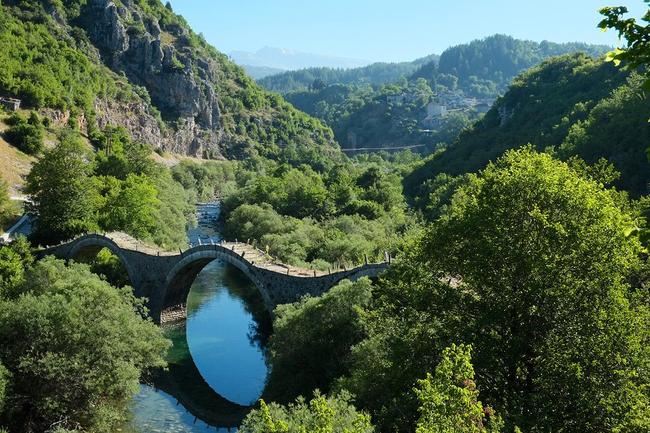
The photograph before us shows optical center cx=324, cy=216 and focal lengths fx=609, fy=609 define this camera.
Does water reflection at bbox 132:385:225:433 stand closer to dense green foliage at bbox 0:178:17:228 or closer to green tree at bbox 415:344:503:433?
green tree at bbox 415:344:503:433

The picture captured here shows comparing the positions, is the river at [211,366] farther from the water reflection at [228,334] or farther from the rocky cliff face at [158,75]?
the rocky cliff face at [158,75]

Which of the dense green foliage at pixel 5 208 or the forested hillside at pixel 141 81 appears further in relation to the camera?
the forested hillside at pixel 141 81

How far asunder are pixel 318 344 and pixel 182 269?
68.1ft

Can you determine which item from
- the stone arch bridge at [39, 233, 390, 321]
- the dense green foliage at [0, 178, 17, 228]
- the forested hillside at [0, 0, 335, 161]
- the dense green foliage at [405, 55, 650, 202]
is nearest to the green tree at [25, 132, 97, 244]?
the dense green foliage at [0, 178, 17, 228]

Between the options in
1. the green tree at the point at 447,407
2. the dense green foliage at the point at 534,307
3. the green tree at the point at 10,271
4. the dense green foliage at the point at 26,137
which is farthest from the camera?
the dense green foliage at the point at 26,137

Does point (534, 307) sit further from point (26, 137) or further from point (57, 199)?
point (26, 137)

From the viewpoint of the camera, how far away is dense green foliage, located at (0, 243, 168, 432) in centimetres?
2342

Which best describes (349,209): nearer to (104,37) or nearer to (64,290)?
(64,290)

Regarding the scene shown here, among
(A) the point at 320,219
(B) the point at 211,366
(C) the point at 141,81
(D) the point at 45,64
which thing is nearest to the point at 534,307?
(B) the point at 211,366

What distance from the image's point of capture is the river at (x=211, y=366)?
29391 millimetres

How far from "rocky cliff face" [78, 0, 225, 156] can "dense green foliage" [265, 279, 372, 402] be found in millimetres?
96900

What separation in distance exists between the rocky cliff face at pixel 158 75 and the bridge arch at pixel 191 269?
250 feet

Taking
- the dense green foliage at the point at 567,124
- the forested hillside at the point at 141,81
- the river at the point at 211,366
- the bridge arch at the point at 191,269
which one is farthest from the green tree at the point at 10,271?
the forested hillside at the point at 141,81

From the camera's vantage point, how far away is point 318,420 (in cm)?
1169
